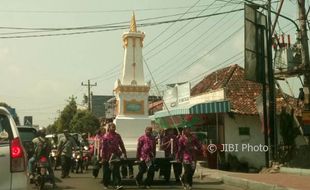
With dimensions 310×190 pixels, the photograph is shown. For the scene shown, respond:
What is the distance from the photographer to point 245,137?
27.1 metres

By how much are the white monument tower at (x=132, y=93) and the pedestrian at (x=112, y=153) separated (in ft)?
12.7

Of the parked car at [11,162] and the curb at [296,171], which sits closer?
the parked car at [11,162]

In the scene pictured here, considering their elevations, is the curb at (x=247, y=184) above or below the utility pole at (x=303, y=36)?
below

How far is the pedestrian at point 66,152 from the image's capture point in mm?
19000

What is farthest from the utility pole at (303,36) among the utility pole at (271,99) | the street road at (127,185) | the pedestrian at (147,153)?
the pedestrian at (147,153)

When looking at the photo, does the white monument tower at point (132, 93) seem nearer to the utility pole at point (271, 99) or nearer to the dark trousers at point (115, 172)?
the dark trousers at point (115, 172)

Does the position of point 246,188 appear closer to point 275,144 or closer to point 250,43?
point 275,144

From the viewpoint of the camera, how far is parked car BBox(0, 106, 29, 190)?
636cm

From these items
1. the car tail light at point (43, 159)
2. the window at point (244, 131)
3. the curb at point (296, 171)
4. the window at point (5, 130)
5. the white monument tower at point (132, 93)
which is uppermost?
the white monument tower at point (132, 93)

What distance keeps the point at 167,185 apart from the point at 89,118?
180 ft

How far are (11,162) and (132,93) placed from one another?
1269 centimetres

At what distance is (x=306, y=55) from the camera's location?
21.8 meters

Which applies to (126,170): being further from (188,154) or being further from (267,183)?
(267,183)

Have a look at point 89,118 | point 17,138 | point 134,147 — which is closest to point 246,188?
point 134,147
